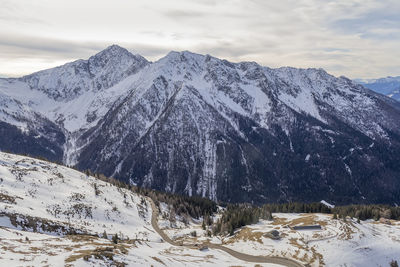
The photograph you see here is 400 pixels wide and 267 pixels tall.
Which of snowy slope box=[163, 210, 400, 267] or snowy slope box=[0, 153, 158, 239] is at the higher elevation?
snowy slope box=[0, 153, 158, 239]

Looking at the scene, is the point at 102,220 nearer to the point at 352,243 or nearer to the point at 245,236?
the point at 245,236

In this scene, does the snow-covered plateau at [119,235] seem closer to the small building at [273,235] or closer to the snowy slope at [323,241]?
the snowy slope at [323,241]

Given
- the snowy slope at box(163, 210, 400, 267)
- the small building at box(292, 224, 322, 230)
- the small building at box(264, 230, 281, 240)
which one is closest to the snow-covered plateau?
the snowy slope at box(163, 210, 400, 267)

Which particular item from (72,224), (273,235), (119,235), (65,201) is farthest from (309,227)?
(65,201)

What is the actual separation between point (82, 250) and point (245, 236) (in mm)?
71468

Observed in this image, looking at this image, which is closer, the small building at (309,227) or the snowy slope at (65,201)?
the snowy slope at (65,201)

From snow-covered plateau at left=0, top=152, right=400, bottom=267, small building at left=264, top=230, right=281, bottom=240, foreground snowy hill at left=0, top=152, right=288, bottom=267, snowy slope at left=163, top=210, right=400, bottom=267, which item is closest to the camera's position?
foreground snowy hill at left=0, top=152, right=288, bottom=267

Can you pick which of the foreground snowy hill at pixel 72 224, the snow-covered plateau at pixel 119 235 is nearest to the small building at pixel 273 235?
the snow-covered plateau at pixel 119 235

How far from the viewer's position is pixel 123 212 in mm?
136875

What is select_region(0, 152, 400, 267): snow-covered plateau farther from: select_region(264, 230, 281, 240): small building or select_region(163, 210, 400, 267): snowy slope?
select_region(264, 230, 281, 240): small building

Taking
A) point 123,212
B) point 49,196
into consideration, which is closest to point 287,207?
point 123,212

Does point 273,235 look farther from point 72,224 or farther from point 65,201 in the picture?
point 65,201

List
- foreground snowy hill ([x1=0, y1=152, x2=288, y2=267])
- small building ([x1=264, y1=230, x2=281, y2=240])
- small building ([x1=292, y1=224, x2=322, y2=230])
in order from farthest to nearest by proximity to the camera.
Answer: small building ([x1=292, y1=224, x2=322, y2=230]), small building ([x1=264, y1=230, x2=281, y2=240]), foreground snowy hill ([x1=0, y1=152, x2=288, y2=267])

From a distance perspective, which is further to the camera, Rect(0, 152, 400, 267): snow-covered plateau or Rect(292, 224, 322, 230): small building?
Rect(292, 224, 322, 230): small building
